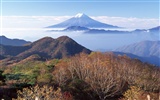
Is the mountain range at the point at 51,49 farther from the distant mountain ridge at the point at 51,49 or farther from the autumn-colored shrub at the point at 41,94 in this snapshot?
the autumn-colored shrub at the point at 41,94

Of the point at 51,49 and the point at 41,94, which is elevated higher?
the point at 41,94

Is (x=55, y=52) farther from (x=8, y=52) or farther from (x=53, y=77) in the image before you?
(x=53, y=77)

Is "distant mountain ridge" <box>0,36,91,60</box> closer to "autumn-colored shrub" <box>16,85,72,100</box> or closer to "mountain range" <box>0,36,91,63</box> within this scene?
"mountain range" <box>0,36,91,63</box>

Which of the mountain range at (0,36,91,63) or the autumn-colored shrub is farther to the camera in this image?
the mountain range at (0,36,91,63)

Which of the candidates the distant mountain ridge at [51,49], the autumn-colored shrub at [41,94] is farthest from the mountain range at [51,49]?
the autumn-colored shrub at [41,94]

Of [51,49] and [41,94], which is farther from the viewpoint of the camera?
[51,49]

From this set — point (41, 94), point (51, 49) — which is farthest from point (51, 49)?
point (41, 94)

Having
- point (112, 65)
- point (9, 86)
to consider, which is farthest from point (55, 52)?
point (9, 86)

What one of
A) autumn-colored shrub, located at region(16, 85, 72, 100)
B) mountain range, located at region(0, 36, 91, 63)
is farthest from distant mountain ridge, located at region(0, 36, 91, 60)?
autumn-colored shrub, located at region(16, 85, 72, 100)

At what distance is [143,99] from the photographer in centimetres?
1712

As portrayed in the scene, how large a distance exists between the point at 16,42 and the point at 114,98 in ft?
410

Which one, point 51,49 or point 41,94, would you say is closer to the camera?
point 41,94

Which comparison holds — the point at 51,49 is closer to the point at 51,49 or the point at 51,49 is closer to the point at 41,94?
the point at 51,49

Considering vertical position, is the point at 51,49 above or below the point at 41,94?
below
